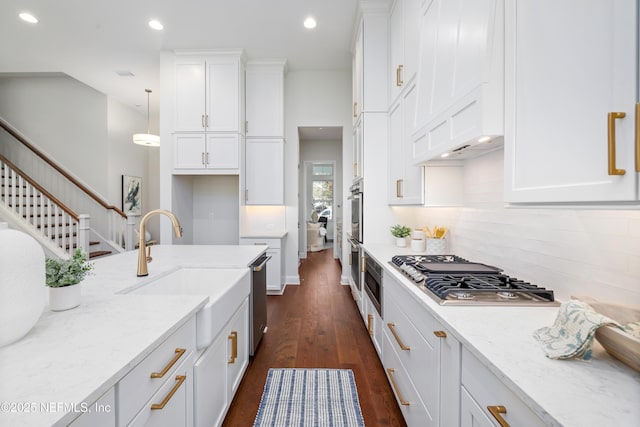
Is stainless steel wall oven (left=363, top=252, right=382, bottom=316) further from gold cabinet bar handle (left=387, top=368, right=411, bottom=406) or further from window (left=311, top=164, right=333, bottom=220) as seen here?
window (left=311, top=164, right=333, bottom=220)

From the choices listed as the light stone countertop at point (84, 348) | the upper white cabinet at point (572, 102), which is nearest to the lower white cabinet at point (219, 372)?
the light stone countertop at point (84, 348)

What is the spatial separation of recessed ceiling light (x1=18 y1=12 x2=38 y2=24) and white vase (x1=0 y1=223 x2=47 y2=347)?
3964mm

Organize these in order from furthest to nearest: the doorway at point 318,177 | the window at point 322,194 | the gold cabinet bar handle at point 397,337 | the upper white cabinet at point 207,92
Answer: the window at point 322,194, the doorway at point 318,177, the upper white cabinet at point 207,92, the gold cabinet bar handle at point 397,337

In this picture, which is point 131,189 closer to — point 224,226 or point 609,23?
point 224,226

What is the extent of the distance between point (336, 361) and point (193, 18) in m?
3.85

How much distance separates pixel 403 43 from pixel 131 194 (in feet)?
19.5

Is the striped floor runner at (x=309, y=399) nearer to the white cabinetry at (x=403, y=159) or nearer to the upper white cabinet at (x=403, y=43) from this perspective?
the white cabinetry at (x=403, y=159)

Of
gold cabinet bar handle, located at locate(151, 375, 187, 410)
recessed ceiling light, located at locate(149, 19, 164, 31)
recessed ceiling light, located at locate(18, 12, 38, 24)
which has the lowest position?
gold cabinet bar handle, located at locate(151, 375, 187, 410)

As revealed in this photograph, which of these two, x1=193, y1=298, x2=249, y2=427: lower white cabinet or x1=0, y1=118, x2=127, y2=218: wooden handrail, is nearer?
x1=193, y1=298, x2=249, y2=427: lower white cabinet

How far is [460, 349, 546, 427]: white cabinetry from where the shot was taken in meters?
0.68

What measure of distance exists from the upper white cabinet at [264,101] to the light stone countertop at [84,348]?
3.25m

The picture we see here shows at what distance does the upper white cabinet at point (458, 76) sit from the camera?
3.66 ft

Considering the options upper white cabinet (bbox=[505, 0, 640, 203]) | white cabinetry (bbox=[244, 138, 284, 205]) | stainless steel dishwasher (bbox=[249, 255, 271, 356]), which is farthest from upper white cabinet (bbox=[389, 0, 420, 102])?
white cabinetry (bbox=[244, 138, 284, 205])

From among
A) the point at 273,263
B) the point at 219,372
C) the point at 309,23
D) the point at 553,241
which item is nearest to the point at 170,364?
the point at 219,372
